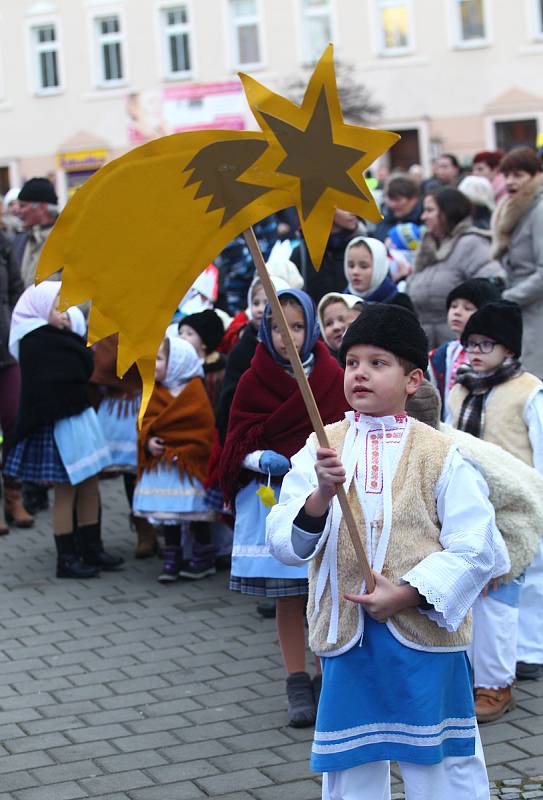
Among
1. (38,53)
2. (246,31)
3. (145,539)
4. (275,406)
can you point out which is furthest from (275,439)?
(38,53)

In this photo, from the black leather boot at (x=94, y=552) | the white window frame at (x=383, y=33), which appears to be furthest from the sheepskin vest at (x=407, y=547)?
the white window frame at (x=383, y=33)

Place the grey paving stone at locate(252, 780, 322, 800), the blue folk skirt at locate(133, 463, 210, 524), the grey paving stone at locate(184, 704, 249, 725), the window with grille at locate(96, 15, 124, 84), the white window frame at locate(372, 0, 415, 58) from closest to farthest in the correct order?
the grey paving stone at locate(252, 780, 322, 800), the grey paving stone at locate(184, 704, 249, 725), the blue folk skirt at locate(133, 463, 210, 524), the white window frame at locate(372, 0, 415, 58), the window with grille at locate(96, 15, 124, 84)

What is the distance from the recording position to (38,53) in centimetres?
3809

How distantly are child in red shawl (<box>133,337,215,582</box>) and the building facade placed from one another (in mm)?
24654

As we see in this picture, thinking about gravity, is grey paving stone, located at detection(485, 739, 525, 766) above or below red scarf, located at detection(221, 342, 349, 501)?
below

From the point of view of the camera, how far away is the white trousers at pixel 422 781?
384cm

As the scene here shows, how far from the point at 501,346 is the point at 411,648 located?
2339mm

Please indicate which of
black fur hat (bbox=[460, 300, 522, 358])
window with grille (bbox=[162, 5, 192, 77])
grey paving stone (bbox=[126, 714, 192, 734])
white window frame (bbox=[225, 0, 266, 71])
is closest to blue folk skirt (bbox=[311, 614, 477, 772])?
grey paving stone (bbox=[126, 714, 192, 734])

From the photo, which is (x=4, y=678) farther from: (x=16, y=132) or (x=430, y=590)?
(x=16, y=132)

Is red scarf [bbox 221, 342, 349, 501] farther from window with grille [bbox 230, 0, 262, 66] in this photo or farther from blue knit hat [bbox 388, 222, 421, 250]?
window with grille [bbox 230, 0, 262, 66]

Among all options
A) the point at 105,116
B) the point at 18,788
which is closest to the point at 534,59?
the point at 105,116

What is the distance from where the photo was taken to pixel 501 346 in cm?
592

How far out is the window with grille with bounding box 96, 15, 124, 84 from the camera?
122ft

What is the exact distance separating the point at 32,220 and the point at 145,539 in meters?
2.59
